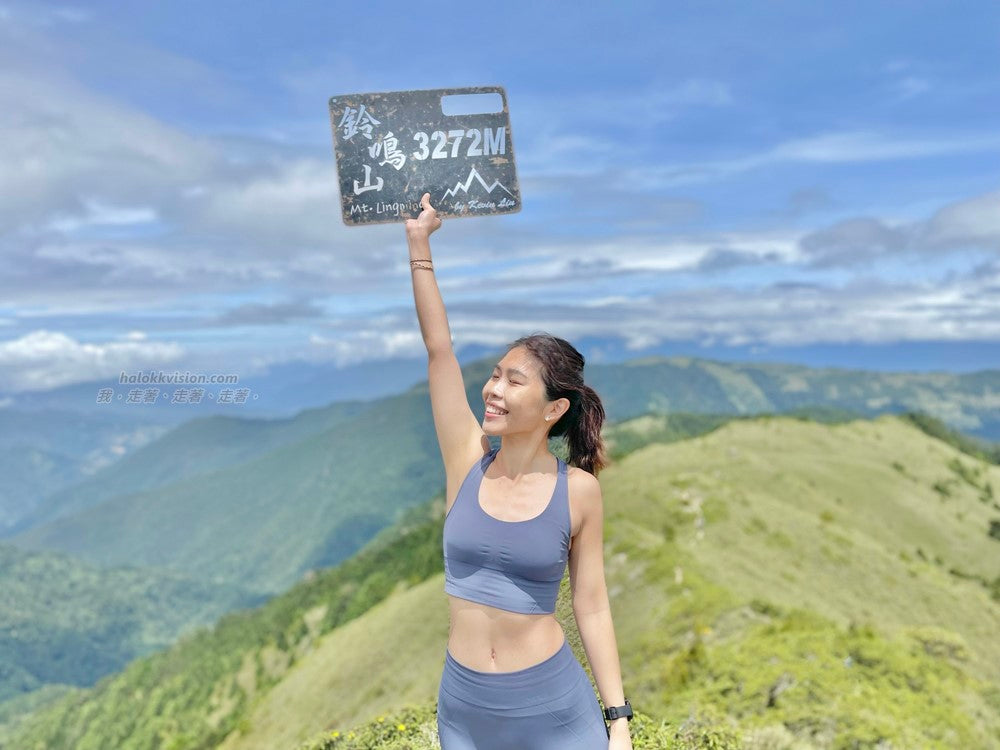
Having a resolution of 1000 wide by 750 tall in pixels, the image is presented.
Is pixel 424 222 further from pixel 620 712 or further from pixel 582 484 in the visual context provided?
pixel 620 712

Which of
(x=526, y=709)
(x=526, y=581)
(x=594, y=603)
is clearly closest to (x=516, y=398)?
(x=526, y=581)

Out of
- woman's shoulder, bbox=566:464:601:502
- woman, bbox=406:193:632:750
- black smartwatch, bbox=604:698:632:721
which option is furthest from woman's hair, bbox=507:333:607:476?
black smartwatch, bbox=604:698:632:721

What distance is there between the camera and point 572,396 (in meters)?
5.75

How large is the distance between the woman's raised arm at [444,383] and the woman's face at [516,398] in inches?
19.8

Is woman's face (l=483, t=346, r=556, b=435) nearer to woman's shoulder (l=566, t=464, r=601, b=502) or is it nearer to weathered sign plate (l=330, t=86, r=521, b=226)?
woman's shoulder (l=566, t=464, r=601, b=502)

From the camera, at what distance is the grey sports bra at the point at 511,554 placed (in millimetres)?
5289

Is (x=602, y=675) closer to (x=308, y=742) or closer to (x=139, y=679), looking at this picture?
(x=308, y=742)

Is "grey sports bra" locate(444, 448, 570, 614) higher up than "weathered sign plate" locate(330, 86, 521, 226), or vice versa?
"weathered sign plate" locate(330, 86, 521, 226)

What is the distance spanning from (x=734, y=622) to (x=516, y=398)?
3970 cm

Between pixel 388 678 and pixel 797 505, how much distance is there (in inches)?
2198

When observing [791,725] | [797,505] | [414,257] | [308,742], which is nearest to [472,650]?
[414,257]

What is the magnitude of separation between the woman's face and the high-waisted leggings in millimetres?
1691

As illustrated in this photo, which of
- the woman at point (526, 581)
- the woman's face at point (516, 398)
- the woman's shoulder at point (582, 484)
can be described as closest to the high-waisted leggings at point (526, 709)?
the woman at point (526, 581)

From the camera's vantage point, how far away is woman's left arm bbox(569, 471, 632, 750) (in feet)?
18.1
